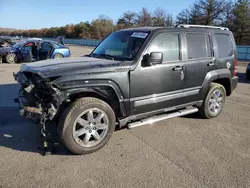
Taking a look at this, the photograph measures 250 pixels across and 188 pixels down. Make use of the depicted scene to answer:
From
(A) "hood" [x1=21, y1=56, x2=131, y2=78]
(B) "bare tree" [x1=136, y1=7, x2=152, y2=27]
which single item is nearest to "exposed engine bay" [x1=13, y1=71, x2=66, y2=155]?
(A) "hood" [x1=21, y1=56, x2=131, y2=78]

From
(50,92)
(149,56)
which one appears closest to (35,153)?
(50,92)

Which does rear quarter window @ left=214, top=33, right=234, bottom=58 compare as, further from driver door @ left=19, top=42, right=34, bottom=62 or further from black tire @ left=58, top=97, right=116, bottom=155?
driver door @ left=19, top=42, right=34, bottom=62

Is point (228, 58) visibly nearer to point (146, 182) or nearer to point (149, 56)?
point (149, 56)

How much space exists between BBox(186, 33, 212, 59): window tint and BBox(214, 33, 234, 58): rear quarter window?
36cm

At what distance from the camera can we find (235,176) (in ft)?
9.87

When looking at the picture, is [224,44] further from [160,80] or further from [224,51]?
[160,80]

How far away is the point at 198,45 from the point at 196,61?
1.16 ft

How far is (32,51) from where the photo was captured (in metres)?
13.8

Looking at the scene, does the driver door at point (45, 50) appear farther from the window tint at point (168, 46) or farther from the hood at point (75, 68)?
the window tint at point (168, 46)

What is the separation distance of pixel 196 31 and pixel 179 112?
172 centimetres

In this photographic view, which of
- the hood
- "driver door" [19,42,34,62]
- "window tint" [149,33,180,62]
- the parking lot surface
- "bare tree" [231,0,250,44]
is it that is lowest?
the parking lot surface

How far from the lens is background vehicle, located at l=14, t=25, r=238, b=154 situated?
3293mm

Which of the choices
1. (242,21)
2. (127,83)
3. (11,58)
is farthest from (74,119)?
(242,21)

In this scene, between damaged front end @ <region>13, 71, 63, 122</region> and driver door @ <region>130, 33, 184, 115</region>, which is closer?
damaged front end @ <region>13, 71, 63, 122</region>
